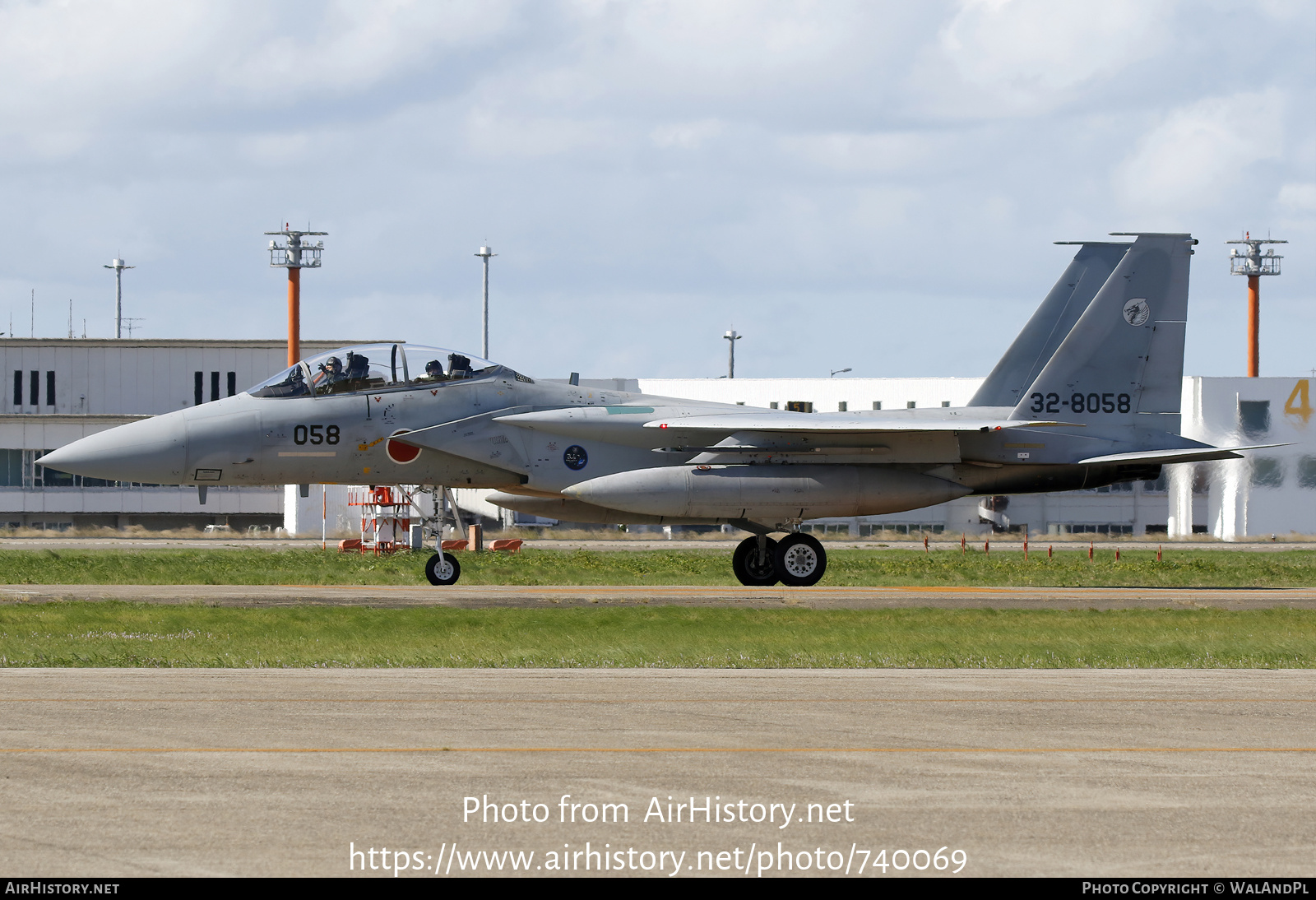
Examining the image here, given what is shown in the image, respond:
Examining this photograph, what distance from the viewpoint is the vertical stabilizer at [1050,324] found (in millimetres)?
26625

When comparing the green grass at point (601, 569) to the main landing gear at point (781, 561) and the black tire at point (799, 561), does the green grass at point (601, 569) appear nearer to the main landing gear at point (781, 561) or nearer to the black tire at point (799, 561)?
the main landing gear at point (781, 561)

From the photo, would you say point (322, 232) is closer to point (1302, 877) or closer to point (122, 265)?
point (122, 265)

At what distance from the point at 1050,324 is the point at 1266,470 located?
124 ft

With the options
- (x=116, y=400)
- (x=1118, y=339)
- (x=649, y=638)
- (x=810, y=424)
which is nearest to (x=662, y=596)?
(x=810, y=424)

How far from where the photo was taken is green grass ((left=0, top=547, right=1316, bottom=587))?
88.8 feet

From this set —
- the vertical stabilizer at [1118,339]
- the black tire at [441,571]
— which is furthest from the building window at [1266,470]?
the black tire at [441,571]

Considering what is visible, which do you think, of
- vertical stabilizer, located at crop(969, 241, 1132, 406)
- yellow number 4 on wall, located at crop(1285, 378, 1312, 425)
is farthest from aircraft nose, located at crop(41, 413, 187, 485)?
yellow number 4 on wall, located at crop(1285, 378, 1312, 425)

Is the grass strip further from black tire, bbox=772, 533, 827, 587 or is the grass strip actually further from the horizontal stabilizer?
black tire, bbox=772, 533, 827, 587

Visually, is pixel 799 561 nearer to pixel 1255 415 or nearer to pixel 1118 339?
pixel 1118 339

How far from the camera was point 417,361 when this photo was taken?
23953mm

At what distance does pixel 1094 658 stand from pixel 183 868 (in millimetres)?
10397

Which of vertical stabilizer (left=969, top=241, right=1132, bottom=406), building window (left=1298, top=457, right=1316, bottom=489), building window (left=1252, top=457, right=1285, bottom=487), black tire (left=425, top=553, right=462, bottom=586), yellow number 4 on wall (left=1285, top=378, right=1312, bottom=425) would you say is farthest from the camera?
yellow number 4 on wall (left=1285, top=378, right=1312, bottom=425)

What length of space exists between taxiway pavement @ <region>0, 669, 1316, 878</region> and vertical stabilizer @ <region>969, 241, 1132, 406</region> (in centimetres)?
1465

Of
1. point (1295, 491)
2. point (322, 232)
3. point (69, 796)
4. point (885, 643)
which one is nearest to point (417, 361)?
point (885, 643)
